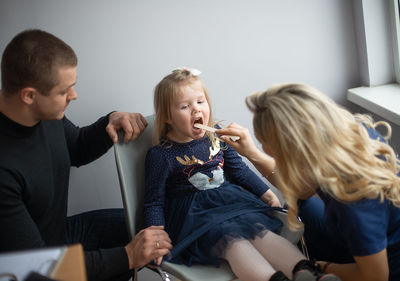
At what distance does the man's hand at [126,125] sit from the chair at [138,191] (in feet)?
0.14

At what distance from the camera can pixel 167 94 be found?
5.60 ft

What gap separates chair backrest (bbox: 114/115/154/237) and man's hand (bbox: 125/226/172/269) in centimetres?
14

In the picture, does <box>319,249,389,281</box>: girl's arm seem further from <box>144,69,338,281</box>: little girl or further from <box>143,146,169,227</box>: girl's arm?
<box>143,146,169,227</box>: girl's arm

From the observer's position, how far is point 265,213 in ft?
5.21

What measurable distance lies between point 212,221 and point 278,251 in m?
0.26

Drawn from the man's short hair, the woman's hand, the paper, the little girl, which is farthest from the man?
the paper

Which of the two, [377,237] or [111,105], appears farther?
[111,105]

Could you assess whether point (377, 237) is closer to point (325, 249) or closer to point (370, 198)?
point (370, 198)

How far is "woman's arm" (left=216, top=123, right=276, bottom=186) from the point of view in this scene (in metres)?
1.54

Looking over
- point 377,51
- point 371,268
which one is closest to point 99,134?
point 371,268

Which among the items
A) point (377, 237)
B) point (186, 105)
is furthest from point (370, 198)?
point (186, 105)

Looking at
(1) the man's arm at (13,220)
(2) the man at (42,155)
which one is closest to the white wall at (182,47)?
(2) the man at (42,155)

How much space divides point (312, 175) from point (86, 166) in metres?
1.27

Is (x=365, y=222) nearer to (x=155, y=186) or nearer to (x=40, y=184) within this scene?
(x=155, y=186)
